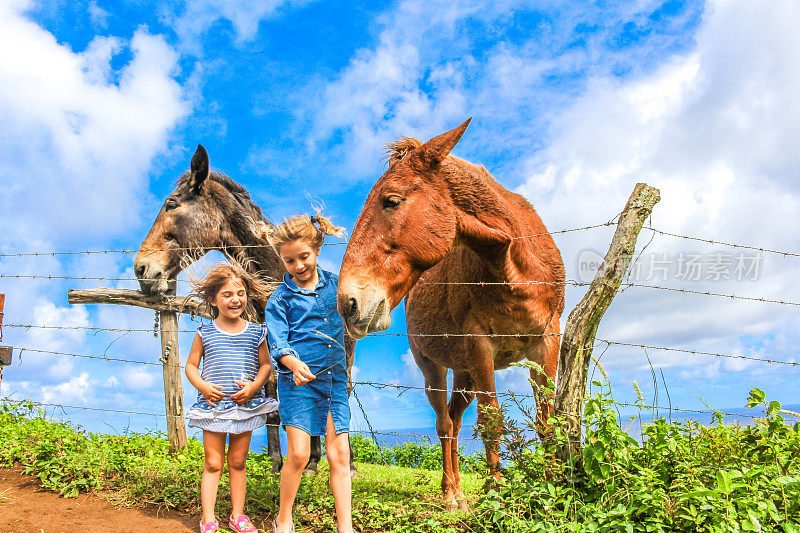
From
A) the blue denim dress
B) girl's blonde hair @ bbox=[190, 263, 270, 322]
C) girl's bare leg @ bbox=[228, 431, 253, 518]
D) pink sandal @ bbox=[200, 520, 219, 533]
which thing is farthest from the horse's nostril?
pink sandal @ bbox=[200, 520, 219, 533]

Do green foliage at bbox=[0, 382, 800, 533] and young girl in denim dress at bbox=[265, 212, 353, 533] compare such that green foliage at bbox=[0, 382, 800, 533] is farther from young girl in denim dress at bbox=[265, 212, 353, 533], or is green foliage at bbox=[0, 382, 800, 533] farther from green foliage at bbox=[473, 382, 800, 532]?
young girl in denim dress at bbox=[265, 212, 353, 533]

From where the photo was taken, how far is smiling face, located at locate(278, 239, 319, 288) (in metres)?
3.45

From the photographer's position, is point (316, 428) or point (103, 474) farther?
point (103, 474)

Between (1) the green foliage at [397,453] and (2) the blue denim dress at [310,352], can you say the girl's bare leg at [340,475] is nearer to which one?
(2) the blue denim dress at [310,352]

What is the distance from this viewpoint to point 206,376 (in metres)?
3.69

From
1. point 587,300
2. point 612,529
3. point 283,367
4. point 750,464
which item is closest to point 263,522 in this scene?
point 283,367

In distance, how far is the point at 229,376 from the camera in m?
3.65

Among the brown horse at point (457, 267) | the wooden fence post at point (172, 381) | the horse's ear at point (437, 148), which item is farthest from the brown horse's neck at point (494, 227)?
the wooden fence post at point (172, 381)

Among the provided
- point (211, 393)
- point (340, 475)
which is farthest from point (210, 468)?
point (340, 475)

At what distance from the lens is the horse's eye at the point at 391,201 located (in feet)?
11.7

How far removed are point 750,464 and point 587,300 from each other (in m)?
1.28

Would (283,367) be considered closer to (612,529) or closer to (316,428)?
(316,428)

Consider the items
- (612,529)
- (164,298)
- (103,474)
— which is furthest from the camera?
(164,298)

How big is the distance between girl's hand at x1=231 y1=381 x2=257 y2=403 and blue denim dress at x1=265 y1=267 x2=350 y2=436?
0.30 meters
